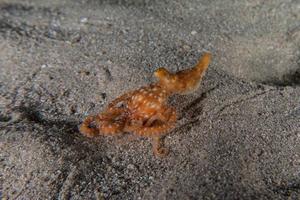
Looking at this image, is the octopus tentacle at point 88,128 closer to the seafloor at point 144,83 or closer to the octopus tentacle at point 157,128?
the seafloor at point 144,83

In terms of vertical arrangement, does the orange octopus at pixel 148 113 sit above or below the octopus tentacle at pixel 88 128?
above

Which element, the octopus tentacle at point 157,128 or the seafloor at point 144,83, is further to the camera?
the octopus tentacle at point 157,128

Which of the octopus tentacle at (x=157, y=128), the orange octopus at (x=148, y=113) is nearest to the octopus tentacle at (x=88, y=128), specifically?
the orange octopus at (x=148, y=113)

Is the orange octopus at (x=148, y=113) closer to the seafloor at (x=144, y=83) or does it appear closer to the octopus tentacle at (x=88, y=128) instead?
the octopus tentacle at (x=88, y=128)

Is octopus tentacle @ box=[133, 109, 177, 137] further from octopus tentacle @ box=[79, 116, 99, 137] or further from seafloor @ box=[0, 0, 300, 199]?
octopus tentacle @ box=[79, 116, 99, 137]

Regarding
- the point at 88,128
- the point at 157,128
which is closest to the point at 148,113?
the point at 157,128

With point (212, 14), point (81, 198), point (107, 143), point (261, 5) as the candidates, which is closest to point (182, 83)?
point (107, 143)

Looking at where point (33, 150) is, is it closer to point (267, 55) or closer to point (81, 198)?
point (81, 198)
